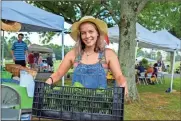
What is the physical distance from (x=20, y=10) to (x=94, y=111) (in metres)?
6.00

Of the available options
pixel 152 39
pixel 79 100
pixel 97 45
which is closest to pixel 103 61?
pixel 97 45

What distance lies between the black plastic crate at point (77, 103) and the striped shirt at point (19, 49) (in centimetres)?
762

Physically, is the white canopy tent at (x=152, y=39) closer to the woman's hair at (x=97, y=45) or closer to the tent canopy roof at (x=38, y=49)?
the woman's hair at (x=97, y=45)

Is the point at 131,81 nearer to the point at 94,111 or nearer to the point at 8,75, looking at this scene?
the point at 8,75

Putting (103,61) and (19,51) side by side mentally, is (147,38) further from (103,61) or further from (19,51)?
(103,61)

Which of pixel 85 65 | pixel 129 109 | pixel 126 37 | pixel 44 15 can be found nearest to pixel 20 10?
pixel 44 15

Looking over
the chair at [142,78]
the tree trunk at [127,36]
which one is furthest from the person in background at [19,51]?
the chair at [142,78]

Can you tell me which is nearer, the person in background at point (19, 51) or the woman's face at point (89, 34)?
the woman's face at point (89, 34)

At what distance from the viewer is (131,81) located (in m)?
8.94

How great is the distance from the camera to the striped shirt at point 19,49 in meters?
9.70

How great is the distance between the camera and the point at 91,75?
103 inches

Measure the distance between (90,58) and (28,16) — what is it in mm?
5422

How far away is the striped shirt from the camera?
970 cm

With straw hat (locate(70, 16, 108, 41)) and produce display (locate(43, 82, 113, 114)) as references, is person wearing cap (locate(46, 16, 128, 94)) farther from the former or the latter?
produce display (locate(43, 82, 113, 114))
